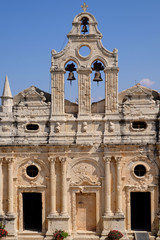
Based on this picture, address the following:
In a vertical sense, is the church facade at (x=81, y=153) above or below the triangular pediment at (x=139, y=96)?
below

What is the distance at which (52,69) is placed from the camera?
23.1m

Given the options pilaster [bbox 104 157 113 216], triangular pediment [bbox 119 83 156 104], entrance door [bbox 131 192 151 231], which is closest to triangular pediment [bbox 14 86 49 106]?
triangular pediment [bbox 119 83 156 104]

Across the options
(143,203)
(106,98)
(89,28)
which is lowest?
(143,203)

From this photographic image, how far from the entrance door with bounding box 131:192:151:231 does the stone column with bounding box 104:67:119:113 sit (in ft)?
19.7

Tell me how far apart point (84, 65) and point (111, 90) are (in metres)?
2.33

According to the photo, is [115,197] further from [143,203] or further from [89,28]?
[89,28]

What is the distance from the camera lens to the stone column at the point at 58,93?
23031mm

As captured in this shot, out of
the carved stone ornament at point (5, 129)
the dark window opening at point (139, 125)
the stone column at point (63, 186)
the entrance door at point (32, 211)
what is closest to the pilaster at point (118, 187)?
the dark window opening at point (139, 125)

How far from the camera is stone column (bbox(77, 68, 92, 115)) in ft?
75.4

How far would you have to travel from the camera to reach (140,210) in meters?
24.6

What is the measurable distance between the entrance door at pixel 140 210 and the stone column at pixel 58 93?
24.4ft

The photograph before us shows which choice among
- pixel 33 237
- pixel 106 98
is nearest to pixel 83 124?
pixel 106 98

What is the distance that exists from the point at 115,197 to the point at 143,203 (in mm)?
2913

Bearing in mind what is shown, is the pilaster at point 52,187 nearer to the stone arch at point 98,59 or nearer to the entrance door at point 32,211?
the entrance door at point 32,211
